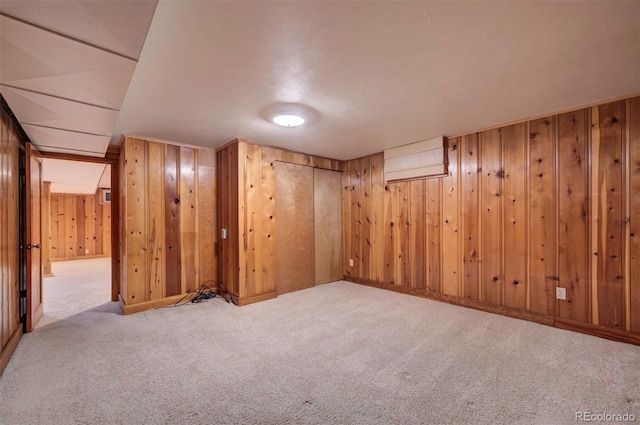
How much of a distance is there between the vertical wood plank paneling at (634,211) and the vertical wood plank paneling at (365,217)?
2.86 m

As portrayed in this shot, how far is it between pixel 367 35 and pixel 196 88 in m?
1.38

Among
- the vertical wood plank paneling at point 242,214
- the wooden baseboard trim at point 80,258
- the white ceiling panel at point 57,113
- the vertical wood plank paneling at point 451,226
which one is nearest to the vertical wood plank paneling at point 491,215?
the vertical wood plank paneling at point 451,226

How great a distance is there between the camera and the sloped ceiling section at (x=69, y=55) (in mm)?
1094

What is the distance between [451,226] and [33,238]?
16.3 feet

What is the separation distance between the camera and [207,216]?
154 inches

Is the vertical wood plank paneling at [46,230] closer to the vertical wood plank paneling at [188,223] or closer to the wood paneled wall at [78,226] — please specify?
the wood paneled wall at [78,226]

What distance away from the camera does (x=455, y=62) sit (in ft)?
5.89

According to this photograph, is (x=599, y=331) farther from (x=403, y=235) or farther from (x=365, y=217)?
(x=365, y=217)

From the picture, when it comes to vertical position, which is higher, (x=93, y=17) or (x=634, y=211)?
(x=93, y=17)

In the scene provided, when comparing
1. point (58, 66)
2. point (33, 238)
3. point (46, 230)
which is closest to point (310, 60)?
point (58, 66)

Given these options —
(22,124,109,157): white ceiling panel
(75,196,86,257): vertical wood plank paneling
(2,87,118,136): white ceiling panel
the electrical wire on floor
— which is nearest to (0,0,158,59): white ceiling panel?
(2,87,118,136): white ceiling panel

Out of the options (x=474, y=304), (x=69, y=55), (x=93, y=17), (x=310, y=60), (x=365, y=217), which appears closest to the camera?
(x=93, y=17)

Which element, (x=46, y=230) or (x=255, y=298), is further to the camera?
(x=46, y=230)

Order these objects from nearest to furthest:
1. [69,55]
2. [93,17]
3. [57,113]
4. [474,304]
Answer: [93,17]
[69,55]
[57,113]
[474,304]
